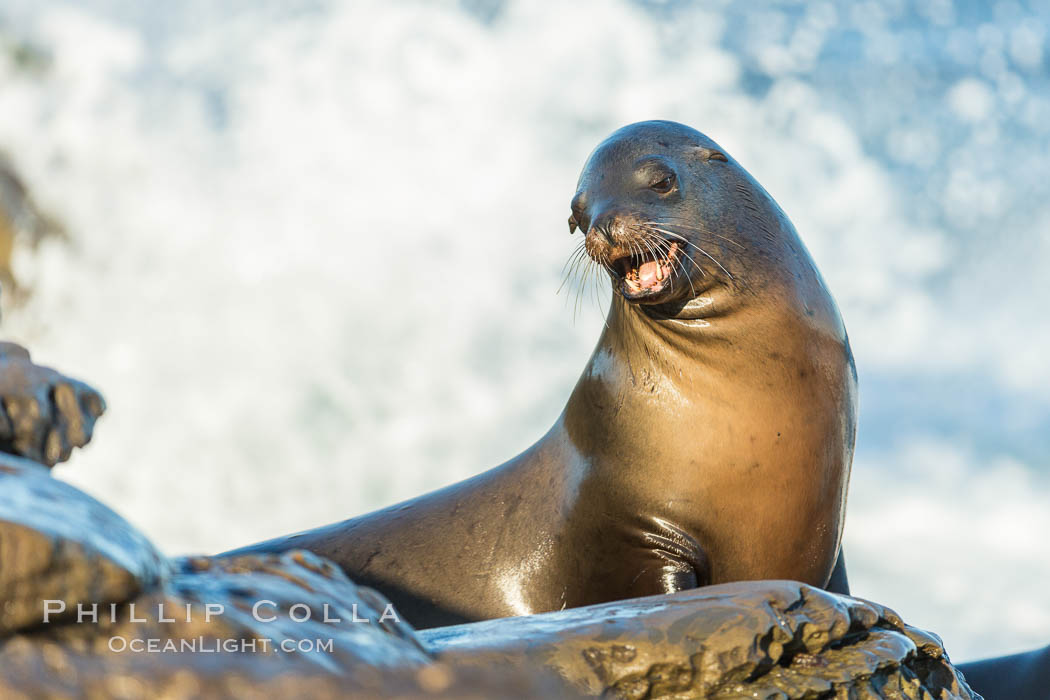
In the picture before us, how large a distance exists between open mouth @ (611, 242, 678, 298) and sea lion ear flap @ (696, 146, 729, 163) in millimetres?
683

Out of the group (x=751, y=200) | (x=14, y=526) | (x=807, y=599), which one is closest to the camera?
(x=14, y=526)

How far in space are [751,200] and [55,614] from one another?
4466mm

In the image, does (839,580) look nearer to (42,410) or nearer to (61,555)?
(42,410)

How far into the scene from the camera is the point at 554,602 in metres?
5.89

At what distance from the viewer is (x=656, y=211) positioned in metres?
5.75

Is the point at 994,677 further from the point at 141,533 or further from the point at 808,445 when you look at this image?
the point at 141,533

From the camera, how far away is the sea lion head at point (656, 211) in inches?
220

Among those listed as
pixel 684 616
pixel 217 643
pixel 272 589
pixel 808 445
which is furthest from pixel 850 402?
pixel 217 643

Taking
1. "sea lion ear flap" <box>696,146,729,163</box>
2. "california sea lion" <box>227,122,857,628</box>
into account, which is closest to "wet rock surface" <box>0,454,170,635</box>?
"california sea lion" <box>227,122,857,628</box>

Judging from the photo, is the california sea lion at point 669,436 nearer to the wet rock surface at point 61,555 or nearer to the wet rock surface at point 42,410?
the wet rock surface at point 42,410

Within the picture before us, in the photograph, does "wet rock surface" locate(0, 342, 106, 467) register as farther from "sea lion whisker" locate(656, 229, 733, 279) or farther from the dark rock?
"sea lion whisker" locate(656, 229, 733, 279)

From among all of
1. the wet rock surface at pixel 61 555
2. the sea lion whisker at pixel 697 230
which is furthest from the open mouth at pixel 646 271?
the wet rock surface at pixel 61 555

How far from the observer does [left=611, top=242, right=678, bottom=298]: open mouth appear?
5.62 metres

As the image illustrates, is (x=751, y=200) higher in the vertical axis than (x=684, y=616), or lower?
higher
